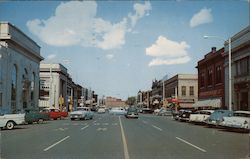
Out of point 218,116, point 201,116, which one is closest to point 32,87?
point 201,116

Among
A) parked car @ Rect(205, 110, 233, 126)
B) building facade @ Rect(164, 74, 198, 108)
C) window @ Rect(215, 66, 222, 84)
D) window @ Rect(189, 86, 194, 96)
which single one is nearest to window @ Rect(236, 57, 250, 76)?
window @ Rect(215, 66, 222, 84)

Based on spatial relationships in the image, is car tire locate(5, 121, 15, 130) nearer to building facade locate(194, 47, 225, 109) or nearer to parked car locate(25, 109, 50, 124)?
parked car locate(25, 109, 50, 124)

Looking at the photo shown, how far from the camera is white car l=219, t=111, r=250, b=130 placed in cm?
2951

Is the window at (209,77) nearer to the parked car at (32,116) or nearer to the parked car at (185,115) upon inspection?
the parked car at (185,115)

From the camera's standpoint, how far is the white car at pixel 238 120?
2951 centimetres

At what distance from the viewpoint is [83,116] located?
51.2 meters

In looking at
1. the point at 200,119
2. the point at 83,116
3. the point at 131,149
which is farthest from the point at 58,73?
the point at 131,149

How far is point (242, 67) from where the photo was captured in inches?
1914

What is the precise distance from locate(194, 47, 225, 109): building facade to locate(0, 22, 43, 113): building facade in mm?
28954

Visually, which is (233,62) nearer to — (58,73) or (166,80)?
(58,73)

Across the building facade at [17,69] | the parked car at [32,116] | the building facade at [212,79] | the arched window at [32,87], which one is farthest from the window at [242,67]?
Answer: the arched window at [32,87]

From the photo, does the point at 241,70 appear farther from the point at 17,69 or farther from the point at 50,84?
the point at 50,84

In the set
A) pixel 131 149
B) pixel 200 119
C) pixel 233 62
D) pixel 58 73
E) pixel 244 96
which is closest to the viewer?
pixel 131 149

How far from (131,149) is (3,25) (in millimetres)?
43061
